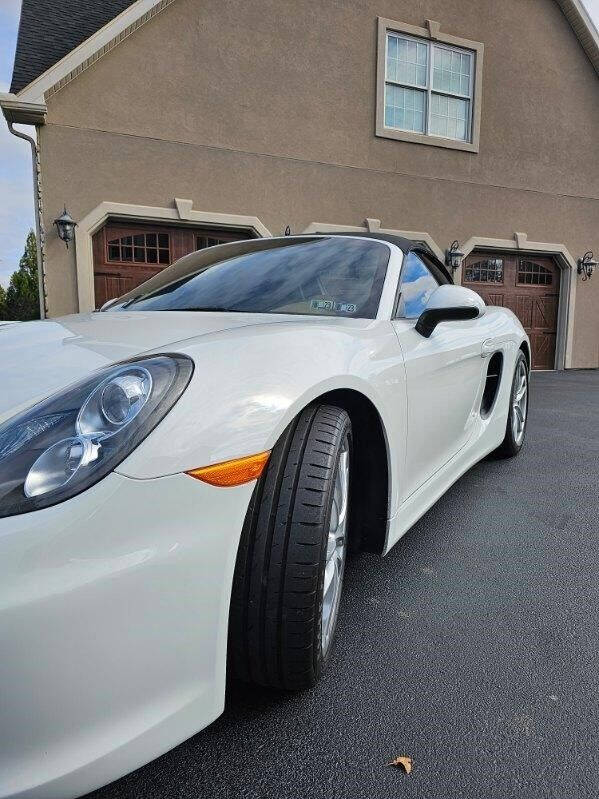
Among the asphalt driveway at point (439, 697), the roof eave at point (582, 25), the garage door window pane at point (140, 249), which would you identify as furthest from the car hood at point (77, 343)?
the roof eave at point (582, 25)

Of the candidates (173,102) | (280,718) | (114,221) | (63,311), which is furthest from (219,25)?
(280,718)

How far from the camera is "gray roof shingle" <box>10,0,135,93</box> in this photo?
8.16 metres

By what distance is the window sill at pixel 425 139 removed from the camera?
31.7 feet

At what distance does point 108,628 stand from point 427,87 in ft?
36.6

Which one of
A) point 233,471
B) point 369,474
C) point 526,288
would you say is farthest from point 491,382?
point 526,288

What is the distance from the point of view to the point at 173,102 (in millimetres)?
8273

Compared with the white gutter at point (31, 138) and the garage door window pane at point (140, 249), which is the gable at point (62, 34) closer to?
the white gutter at point (31, 138)

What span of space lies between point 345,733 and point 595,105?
13603 millimetres

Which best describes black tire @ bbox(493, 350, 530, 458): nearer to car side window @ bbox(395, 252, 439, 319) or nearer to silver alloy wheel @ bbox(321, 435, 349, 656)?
car side window @ bbox(395, 252, 439, 319)

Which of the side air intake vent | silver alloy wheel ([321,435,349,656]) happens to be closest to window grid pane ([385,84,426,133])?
the side air intake vent

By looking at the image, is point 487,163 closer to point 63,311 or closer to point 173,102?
point 173,102

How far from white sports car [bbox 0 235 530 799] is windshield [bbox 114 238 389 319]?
2 centimetres

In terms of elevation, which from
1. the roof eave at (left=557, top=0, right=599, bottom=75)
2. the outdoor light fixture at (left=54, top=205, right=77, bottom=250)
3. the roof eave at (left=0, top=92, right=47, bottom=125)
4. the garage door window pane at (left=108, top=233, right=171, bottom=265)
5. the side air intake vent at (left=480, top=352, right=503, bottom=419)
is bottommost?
the side air intake vent at (left=480, top=352, right=503, bottom=419)

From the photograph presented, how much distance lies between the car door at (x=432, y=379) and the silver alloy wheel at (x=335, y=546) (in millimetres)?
327
